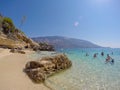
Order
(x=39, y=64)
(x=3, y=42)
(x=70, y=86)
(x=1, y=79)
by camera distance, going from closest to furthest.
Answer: (x=1, y=79) < (x=70, y=86) < (x=39, y=64) < (x=3, y=42)

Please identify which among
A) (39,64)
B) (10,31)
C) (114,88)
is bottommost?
(114,88)

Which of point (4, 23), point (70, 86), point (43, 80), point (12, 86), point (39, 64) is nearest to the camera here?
point (12, 86)

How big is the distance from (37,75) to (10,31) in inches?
2686

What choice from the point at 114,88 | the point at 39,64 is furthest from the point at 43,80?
the point at 114,88

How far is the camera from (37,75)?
1171cm

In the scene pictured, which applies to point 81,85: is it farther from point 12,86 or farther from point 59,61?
point 59,61

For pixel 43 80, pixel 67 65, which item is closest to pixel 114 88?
pixel 43 80

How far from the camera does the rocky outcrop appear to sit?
11844 mm

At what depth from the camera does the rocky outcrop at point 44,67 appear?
1184 centimetres

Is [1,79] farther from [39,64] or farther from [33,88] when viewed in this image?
[39,64]

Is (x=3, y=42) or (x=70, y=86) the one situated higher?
(x=3, y=42)

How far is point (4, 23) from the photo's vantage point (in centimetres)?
Result: 7550

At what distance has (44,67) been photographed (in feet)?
45.0

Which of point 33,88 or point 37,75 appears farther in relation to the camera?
point 37,75
